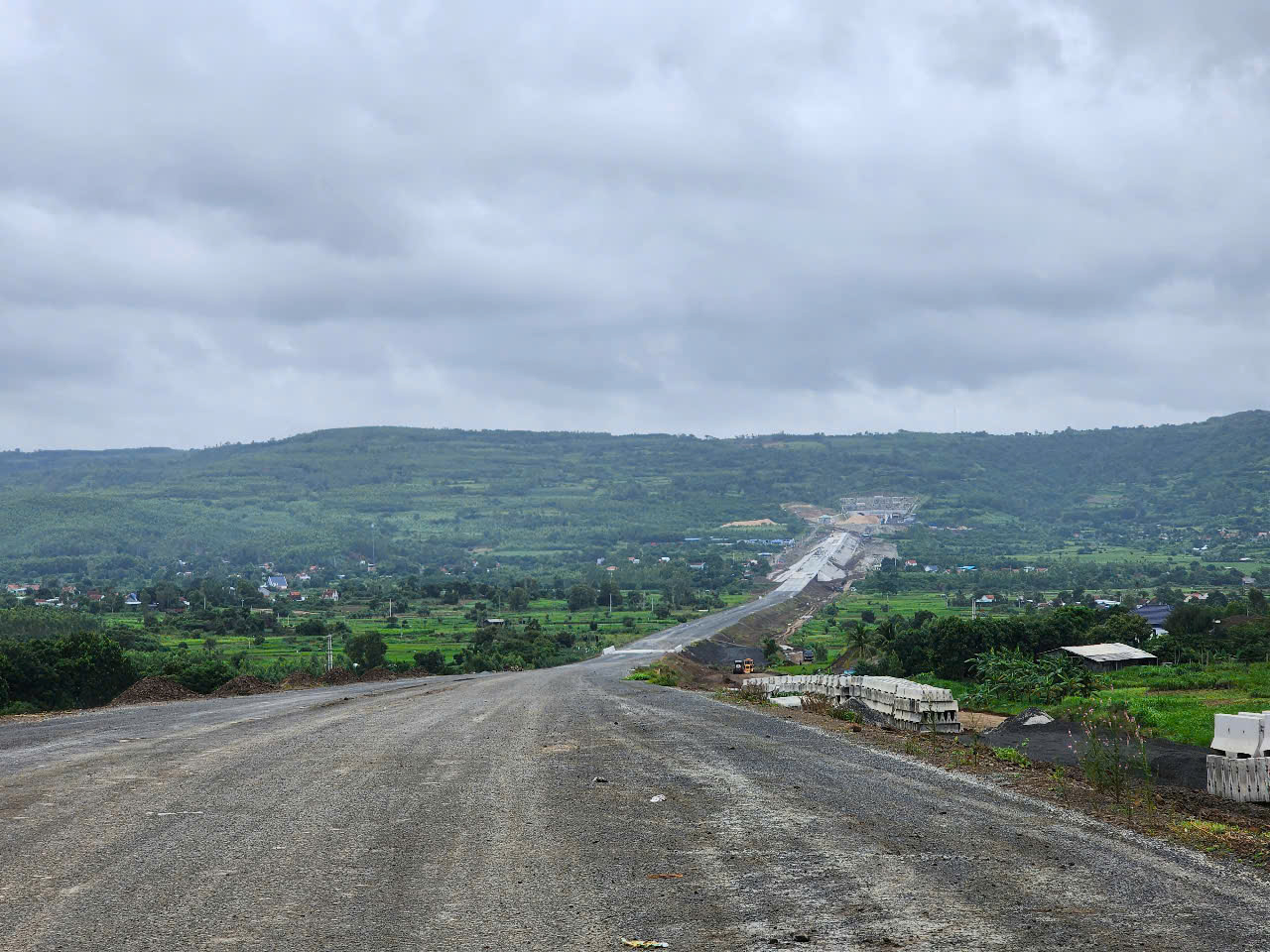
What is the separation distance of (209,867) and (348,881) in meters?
1.56

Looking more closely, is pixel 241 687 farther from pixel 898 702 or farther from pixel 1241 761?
pixel 1241 761

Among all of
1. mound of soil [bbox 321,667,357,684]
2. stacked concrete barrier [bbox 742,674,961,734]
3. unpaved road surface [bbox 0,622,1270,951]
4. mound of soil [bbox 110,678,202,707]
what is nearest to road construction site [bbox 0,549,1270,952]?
unpaved road surface [bbox 0,622,1270,951]

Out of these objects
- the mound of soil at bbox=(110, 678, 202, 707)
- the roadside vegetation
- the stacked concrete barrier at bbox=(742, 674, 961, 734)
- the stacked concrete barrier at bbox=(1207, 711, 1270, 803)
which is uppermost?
the stacked concrete barrier at bbox=(1207, 711, 1270, 803)

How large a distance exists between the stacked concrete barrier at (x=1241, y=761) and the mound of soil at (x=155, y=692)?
29.9m

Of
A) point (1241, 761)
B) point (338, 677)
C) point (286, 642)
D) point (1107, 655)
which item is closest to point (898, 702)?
point (1241, 761)

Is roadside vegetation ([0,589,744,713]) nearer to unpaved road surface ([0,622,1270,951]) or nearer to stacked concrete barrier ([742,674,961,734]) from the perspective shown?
unpaved road surface ([0,622,1270,951])

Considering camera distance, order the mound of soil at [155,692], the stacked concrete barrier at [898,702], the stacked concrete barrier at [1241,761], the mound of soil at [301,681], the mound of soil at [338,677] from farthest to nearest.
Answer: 1. the mound of soil at [338,677]
2. the mound of soil at [301,681]
3. the mound of soil at [155,692]
4. the stacked concrete barrier at [898,702]
5. the stacked concrete barrier at [1241,761]

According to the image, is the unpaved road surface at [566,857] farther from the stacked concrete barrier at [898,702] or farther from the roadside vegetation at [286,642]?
the roadside vegetation at [286,642]

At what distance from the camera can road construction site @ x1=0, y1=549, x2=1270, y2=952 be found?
870 cm

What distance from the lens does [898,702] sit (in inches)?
1144

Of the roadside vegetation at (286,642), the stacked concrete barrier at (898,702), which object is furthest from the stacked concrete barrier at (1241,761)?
the roadside vegetation at (286,642)

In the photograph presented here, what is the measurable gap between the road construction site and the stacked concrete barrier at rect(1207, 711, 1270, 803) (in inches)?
146

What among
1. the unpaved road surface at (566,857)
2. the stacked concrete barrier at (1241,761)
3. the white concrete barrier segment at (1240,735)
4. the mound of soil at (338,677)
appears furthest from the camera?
the mound of soil at (338,677)

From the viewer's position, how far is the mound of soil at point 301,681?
47.6 metres
